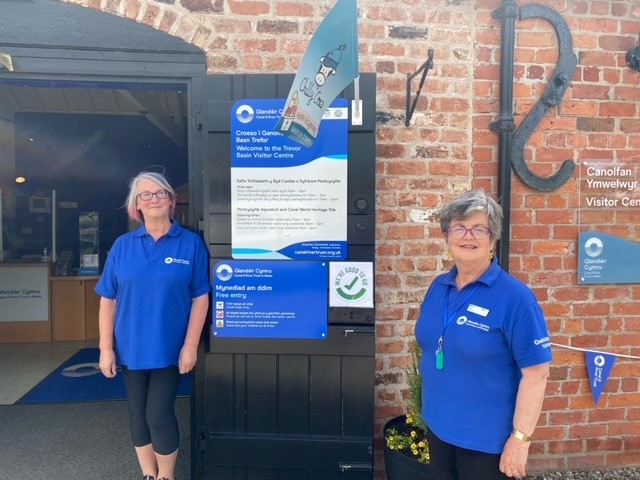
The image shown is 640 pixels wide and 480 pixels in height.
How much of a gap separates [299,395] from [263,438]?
0.32m

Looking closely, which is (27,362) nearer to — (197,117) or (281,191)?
(197,117)

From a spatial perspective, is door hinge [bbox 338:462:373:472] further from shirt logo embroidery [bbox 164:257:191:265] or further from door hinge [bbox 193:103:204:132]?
door hinge [bbox 193:103:204:132]

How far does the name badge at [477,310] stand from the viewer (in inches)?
75.1

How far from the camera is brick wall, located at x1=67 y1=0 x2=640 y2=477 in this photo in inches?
118

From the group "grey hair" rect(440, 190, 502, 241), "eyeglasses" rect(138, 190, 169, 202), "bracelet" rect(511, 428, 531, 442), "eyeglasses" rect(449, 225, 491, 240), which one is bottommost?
"bracelet" rect(511, 428, 531, 442)

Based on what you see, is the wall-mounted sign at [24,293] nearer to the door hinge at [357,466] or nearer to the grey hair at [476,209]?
the door hinge at [357,466]

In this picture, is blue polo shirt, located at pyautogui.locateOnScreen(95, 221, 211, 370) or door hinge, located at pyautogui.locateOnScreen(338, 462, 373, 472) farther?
door hinge, located at pyautogui.locateOnScreen(338, 462, 373, 472)

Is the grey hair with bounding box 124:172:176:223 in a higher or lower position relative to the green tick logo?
higher

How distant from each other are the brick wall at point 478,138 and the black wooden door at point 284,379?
265 millimetres

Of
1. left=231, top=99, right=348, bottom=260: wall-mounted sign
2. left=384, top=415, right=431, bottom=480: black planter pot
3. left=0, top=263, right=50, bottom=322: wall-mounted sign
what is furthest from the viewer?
left=0, top=263, right=50, bottom=322: wall-mounted sign

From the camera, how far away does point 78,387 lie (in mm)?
4727

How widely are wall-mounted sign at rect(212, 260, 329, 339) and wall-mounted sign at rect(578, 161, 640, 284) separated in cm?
172

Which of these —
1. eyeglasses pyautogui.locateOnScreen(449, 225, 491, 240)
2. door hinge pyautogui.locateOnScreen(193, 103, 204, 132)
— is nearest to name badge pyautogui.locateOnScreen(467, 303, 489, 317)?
eyeglasses pyautogui.locateOnScreen(449, 225, 491, 240)

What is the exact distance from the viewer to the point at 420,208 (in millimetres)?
3102
